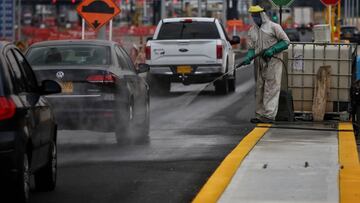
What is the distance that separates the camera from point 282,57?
16.1 meters

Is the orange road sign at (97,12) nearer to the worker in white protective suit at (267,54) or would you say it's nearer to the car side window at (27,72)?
the worker in white protective suit at (267,54)

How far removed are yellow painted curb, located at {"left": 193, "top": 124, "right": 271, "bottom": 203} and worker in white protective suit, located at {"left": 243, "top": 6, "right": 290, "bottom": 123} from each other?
2.02m

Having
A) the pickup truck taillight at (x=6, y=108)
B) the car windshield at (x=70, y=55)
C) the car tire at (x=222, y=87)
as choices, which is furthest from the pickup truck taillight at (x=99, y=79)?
the car tire at (x=222, y=87)

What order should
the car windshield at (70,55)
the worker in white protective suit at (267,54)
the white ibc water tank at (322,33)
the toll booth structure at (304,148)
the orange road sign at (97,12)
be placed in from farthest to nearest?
the orange road sign at (97,12) < the white ibc water tank at (322,33) < the worker in white protective suit at (267,54) < the car windshield at (70,55) < the toll booth structure at (304,148)

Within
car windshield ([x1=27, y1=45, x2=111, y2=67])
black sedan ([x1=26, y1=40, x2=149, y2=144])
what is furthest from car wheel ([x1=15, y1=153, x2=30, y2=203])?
car windshield ([x1=27, y1=45, x2=111, y2=67])

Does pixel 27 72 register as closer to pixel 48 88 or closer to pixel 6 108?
pixel 48 88

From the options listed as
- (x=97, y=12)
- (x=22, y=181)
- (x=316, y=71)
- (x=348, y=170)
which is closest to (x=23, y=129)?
(x=22, y=181)

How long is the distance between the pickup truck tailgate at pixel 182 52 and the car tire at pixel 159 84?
481 mm

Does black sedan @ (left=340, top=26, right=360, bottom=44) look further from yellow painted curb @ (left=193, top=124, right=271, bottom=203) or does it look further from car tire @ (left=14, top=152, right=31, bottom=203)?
car tire @ (left=14, top=152, right=31, bottom=203)

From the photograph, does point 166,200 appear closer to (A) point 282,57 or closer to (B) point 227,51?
(A) point 282,57

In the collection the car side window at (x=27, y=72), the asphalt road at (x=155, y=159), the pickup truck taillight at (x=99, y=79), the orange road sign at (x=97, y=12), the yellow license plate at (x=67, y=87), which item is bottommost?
the asphalt road at (x=155, y=159)

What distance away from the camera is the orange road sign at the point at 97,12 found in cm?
2411

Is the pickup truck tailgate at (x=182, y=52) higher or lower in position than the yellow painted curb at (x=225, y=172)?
higher

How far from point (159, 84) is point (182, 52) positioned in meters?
1.15
